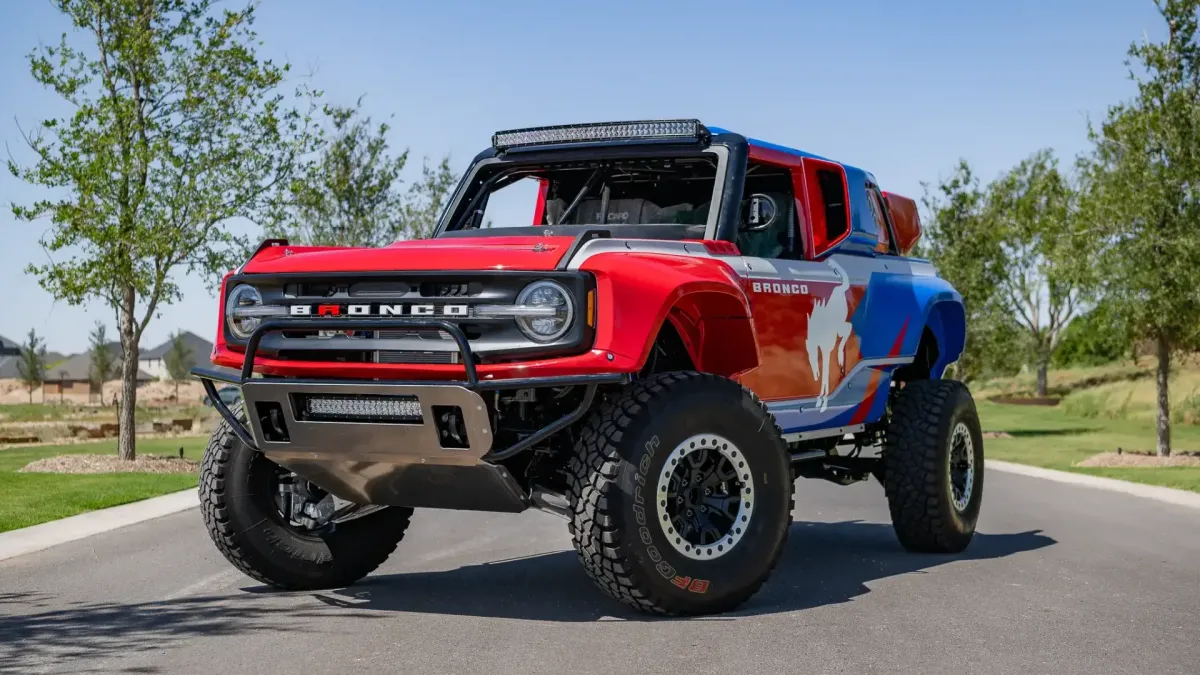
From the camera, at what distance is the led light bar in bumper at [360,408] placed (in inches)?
270

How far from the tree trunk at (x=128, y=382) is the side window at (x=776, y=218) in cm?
1468

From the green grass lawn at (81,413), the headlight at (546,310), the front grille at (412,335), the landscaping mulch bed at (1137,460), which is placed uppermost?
the headlight at (546,310)

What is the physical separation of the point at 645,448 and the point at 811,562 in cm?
313

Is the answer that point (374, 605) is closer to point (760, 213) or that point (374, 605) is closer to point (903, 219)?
point (760, 213)

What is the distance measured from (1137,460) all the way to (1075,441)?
771 cm

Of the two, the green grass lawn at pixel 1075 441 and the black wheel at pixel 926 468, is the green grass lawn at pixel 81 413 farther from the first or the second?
the black wheel at pixel 926 468

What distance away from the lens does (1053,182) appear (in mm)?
42781

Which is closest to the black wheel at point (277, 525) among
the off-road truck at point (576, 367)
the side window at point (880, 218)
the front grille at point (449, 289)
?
the off-road truck at point (576, 367)

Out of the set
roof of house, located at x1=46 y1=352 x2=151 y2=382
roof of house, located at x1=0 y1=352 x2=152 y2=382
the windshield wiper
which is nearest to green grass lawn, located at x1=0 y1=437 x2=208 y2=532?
the windshield wiper

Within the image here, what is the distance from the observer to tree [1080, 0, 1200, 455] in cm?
2462

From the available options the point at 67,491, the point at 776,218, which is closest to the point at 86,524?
the point at 67,491

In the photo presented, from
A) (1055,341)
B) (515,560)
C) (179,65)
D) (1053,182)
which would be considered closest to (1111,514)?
(515,560)

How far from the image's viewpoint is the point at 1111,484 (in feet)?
58.7

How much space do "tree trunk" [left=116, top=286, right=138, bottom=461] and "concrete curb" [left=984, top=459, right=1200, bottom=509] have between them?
1266 centimetres
